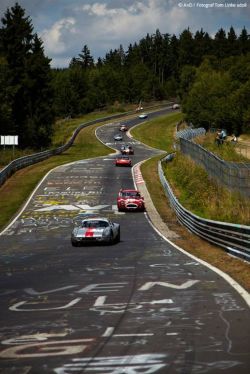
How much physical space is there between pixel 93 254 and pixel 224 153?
31.1m

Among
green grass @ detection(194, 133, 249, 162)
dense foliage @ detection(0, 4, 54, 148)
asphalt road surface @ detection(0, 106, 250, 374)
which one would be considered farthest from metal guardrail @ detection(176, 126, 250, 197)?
dense foliage @ detection(0, 4, 54, 148)

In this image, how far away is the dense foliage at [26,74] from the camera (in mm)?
92375

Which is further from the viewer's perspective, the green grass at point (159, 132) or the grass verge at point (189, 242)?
the green grass at point (159, 132)

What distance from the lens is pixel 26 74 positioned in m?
92.9

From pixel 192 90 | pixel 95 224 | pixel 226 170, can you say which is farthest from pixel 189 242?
pixel 192 90

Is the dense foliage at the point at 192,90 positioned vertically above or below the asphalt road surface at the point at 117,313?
above

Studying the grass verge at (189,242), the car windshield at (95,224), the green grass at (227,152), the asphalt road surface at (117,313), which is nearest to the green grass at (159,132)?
the grass verge at (189,242)

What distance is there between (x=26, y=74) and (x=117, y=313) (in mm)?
85201

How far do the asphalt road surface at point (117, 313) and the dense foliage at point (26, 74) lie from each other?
224 feet

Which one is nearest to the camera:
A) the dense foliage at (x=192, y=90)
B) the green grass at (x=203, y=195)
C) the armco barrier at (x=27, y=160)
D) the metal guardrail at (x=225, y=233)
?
the metal guardrail at (x=225, y=233)

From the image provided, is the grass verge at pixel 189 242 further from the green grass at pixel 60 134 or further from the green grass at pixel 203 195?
the green grass at pixel 60 134

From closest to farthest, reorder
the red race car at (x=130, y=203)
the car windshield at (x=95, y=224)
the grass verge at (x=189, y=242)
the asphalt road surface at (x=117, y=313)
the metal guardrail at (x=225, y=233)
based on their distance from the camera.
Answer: the asphalt road surface at (x=117, y=313) → the grass verge at (x=189, y=242) → the metal guardrail at (x=225, y=233) → the car windshield at (x=95, y=224) → the red race car at (x=130, y=203)

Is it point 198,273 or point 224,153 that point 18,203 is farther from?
point 198,273

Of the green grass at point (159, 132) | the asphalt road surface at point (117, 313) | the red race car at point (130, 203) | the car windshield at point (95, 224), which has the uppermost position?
the green grass at point (159, 132)
